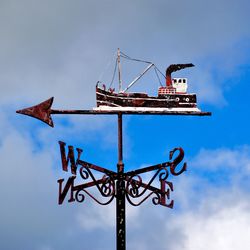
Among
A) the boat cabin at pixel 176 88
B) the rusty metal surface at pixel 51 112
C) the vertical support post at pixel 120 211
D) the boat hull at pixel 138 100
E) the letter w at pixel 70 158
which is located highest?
the boat cabin at pixel 176 88

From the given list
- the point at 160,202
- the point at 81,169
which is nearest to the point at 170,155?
the point at 160,202

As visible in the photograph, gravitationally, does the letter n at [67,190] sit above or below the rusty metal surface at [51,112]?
below

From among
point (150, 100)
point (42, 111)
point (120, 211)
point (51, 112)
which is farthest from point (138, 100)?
point (120, 211)

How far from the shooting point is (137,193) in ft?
39.5

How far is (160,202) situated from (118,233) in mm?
1020

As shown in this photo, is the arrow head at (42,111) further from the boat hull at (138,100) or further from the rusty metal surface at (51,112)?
the boat hull at (138,100)

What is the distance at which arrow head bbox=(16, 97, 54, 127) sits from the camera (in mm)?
12352

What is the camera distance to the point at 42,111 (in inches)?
489

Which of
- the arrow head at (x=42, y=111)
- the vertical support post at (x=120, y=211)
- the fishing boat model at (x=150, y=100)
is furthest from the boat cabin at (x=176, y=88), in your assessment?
the arrow head at (x=42, y=111)

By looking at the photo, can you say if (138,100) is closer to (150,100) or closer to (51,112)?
(150,100)

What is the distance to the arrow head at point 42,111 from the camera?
1235 cm

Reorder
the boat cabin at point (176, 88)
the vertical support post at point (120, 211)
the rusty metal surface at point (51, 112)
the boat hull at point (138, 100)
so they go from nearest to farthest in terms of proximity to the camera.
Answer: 1. the vertical support post at point (120, 211)
2. the rusty metal surface at point (51, 112)
3. the boat hull at point (138, 100)
4. the boat cabin at point (176, 88)

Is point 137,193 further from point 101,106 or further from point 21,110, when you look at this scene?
point 21,110

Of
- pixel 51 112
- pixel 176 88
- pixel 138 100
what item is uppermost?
pixel 176 88
